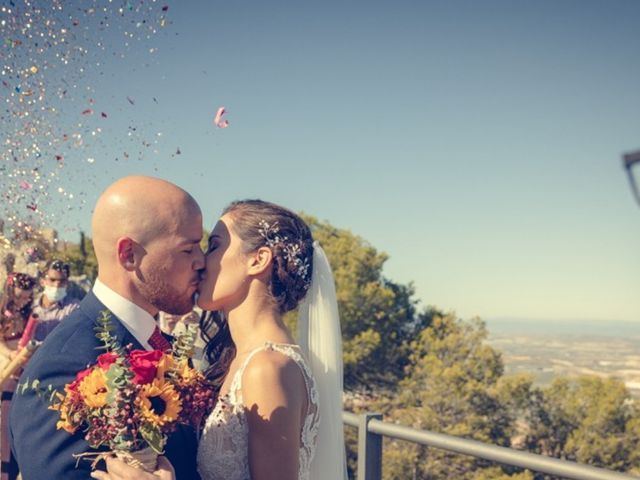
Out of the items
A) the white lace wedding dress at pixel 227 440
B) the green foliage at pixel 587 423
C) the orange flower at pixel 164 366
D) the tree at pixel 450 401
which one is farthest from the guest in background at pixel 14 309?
the green foliage at pixel 587 423

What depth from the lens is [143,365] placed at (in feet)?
6.84

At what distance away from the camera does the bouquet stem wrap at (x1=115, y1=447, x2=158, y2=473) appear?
2.06 m

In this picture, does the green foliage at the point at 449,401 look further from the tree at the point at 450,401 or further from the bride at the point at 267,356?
the bride at the point at 267,356

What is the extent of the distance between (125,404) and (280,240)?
117 cm

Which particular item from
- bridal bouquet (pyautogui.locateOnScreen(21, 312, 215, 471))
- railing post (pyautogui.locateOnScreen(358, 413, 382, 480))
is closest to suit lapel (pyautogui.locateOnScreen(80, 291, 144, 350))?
bridal bouquet (pyautogui.locateOnScreen(21, 312, 215, 471))

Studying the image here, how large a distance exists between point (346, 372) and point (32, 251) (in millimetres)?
23282

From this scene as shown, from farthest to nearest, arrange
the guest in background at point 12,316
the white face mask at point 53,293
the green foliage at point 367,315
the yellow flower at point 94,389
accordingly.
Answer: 1. the green foliage at point 367,315
2. the white face mask at point 53,293
3. the guest in background at point 12,316
4. the yellow flower at point 94,389

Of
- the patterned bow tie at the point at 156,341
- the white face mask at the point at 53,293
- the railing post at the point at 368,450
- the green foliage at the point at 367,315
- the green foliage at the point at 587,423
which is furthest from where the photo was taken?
the green foliage at the point at 367,315

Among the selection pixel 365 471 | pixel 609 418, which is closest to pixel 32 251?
pixel 365 471

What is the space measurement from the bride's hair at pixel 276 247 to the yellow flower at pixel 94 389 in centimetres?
94

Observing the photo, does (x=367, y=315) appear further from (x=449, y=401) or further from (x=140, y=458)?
(x=140, y=458)

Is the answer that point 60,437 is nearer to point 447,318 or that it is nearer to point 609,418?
point 609,418

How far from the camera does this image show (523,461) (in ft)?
10.5

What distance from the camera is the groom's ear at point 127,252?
2438 mm
